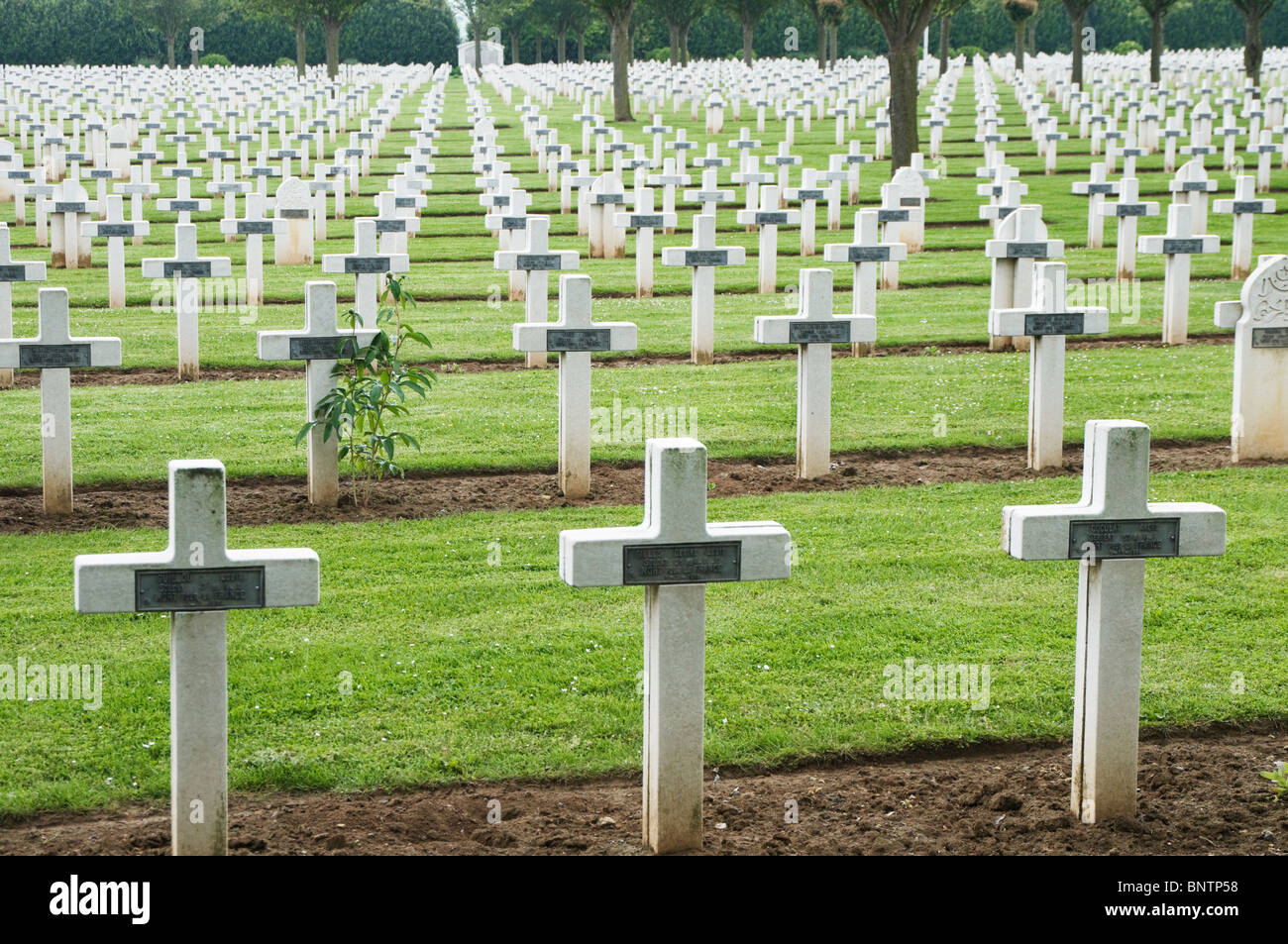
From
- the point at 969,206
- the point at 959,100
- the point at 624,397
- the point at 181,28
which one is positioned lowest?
the point at 624,397

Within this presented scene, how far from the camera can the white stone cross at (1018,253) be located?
12828 millimetres

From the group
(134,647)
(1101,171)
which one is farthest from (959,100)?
(134,647)

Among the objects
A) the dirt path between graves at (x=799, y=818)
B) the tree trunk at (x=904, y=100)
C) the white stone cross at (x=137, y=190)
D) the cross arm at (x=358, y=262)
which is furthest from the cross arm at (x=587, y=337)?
the tree trunk at (x=904, y=100)

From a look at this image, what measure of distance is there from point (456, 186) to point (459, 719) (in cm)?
2318

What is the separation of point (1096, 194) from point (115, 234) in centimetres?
1144

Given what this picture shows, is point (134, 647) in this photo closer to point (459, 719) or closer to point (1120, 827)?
point (459, 719)

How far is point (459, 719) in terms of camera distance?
6.13 m

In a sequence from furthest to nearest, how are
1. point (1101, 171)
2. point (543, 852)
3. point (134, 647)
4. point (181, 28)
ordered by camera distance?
point (181, 28) → point (1101, 171) → point (134, 647) → point (543, 852)

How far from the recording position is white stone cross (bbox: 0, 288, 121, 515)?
29.1 feet

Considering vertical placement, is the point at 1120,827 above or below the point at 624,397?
below

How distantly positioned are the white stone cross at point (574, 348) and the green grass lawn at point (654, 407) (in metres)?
0.96

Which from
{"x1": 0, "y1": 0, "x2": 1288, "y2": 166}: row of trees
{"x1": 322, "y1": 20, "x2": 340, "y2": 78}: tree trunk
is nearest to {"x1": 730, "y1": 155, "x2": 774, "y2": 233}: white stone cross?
{"x1": 322, "y1": 20, "x2": 340, "y2": 78}: tree trunk

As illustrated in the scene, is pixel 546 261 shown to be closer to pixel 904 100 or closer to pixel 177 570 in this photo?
pixel 177 570

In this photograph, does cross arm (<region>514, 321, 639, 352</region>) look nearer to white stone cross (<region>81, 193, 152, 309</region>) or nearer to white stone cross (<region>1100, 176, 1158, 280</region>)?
white stone cross (<region>81, 193, 152, 309</region>)
